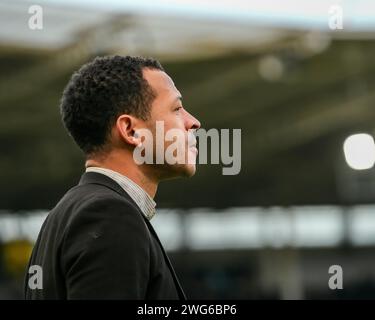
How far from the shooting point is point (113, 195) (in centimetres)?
189

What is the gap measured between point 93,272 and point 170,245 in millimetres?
19183

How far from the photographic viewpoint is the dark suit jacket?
5.81ft

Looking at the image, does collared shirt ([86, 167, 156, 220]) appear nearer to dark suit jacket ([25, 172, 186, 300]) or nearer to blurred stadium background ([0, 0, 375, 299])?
dark suit jacket ([25, 172, 186, 300])

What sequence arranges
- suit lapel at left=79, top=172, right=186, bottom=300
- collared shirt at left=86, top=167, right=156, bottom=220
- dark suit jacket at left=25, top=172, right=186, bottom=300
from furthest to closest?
collared shirt at left=86, top=167, right=156, bottom=220 → suit lapel at left=79, top=172, right=186, bottom=300 → dark suit jacket at left=25, top=172, right=186, bottom=300

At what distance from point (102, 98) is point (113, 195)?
1.11 ft

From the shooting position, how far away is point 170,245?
20859 mm

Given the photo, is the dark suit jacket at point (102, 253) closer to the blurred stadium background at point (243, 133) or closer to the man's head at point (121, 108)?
Result: the man's head at point (121, 108)

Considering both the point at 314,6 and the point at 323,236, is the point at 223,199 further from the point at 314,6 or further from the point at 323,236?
the point at 314,6

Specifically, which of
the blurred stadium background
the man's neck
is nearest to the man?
the man's neck

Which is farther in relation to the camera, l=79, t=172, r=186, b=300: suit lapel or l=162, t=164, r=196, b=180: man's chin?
l=162, t=164, r=196, b=180: man's chin

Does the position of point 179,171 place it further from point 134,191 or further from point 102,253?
point 102,253

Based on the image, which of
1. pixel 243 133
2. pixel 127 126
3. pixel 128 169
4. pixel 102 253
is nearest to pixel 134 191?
pixel 128 169

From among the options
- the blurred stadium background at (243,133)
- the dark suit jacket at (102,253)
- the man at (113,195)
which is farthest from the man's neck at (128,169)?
the blurred stadium background at (243,133)
